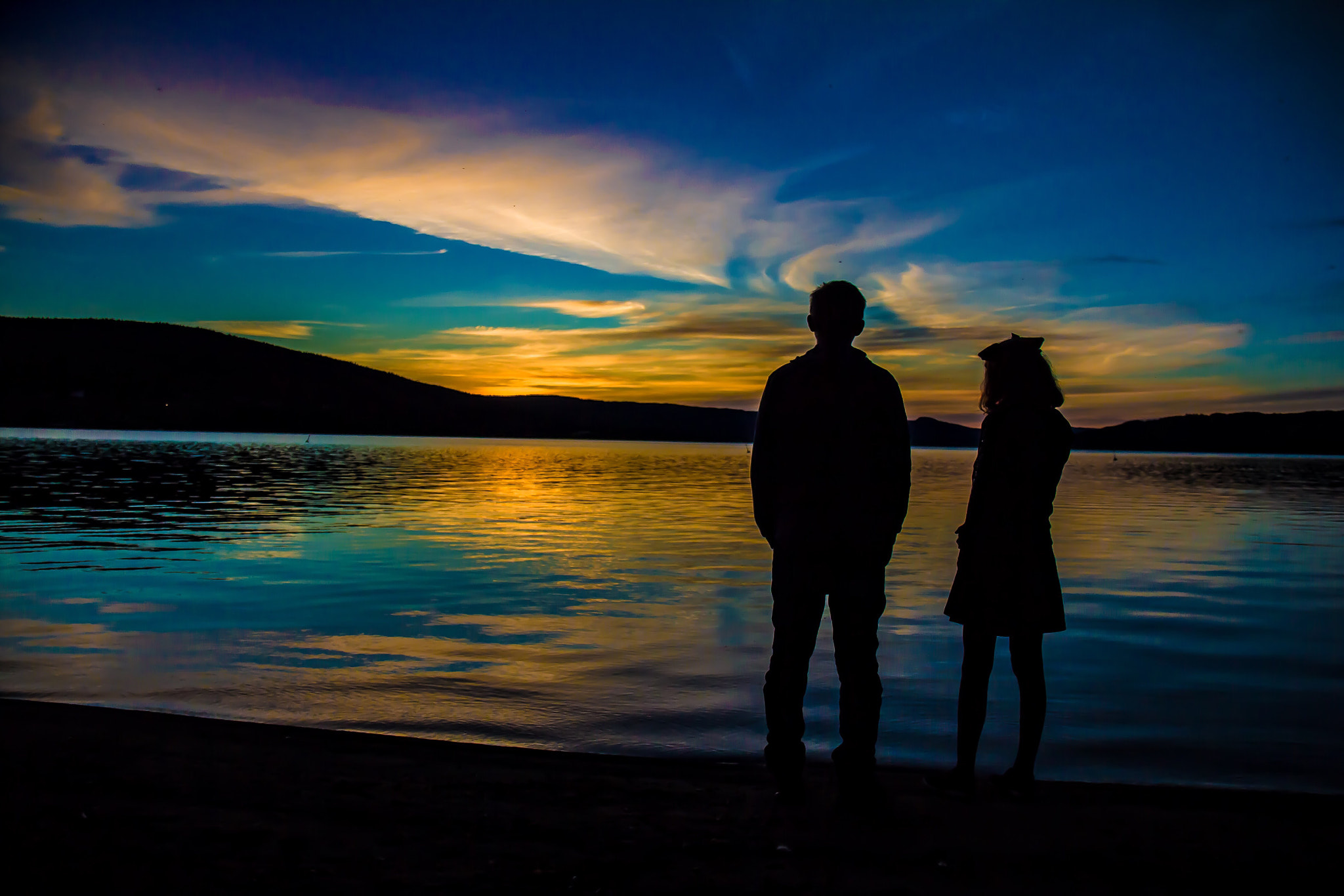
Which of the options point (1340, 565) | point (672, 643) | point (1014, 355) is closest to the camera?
point (1014, 355)

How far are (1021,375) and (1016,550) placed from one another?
0.88m

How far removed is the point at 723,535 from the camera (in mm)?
19062

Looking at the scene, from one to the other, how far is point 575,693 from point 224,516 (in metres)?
16.9

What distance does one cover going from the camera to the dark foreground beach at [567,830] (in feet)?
10.6

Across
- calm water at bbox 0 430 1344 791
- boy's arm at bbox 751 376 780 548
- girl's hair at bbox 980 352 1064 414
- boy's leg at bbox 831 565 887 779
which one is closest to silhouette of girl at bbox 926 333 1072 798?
girl's hair at bbox 980 352 1064 414

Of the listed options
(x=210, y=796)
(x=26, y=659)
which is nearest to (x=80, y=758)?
(x=210, y=796)

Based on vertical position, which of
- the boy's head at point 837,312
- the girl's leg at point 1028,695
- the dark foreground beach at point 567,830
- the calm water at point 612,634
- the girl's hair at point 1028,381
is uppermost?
the boy's head at point 837,312

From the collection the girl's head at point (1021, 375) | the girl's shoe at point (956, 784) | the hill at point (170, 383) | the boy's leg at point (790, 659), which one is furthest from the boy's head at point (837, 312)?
the hill at point (170, 383)

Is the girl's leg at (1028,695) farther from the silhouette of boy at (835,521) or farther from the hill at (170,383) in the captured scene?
the hill at (170,383)

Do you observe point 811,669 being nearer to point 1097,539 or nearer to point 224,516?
point 1097,539

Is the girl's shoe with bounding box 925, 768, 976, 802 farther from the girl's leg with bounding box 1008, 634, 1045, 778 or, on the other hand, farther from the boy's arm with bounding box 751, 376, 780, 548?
the boy's arm with bounding box 751, 376, 780, 548

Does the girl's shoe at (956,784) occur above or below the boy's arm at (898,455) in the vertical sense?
below

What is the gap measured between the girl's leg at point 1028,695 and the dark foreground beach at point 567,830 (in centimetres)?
20

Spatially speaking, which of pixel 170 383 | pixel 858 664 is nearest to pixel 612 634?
pixel 858 664
